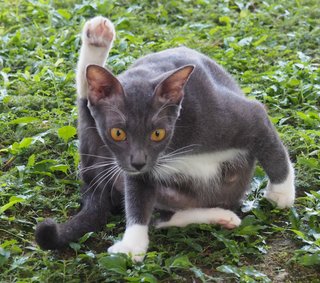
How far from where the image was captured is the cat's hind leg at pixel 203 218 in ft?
10.9

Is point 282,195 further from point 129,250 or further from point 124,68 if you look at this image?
point 124,68

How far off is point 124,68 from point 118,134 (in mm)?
1875

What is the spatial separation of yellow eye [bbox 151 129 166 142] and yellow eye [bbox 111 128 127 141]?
0.13 metres

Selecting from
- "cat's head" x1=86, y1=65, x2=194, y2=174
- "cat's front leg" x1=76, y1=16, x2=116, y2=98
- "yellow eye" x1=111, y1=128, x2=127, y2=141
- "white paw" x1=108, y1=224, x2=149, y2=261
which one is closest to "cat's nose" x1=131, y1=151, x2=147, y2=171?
"cat's head" x1=86, y1=65, x2=194, y2=174

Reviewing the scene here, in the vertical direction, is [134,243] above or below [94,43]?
below

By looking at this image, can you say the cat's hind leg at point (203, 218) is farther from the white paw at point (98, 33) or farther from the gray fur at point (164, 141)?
the white paw at point (98, 33)

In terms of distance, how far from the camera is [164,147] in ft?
10.2

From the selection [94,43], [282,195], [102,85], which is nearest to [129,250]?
[102,85]

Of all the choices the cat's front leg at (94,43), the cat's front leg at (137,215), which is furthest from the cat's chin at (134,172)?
the cat's front leg at (94,43)

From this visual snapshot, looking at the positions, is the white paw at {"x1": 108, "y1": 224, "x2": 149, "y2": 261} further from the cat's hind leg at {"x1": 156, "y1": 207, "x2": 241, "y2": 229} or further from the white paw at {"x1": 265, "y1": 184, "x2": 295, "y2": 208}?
the white paw at {"x1": 265, "y1": 184, "x2": 295, "y2": 208}

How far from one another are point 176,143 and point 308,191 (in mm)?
910

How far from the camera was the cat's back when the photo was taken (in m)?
3.28

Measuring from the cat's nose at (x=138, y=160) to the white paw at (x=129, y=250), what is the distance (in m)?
0.39

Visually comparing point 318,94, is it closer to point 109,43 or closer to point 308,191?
point 308,191
